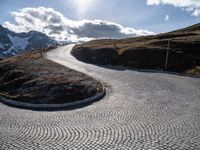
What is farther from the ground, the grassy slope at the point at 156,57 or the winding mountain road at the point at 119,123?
the grassy slope at the point at 156,57

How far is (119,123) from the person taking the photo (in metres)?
22.1

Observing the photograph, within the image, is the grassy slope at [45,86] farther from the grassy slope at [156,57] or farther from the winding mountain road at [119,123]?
the grassy slope at [156,57]

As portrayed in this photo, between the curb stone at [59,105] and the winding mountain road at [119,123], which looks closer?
the winding mountain road at [119,123]

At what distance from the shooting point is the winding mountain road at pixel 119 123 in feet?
59.0

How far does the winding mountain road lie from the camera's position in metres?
18.0

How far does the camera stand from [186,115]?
23562 millimetres

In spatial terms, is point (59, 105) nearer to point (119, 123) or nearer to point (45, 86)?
point (45, 86)

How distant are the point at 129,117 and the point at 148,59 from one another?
31.9 meters

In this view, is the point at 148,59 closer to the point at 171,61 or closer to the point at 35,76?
the point at 171,61

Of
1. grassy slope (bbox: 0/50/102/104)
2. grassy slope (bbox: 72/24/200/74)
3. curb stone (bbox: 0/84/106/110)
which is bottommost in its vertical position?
curb stone (bbox: 0/84/106/110)

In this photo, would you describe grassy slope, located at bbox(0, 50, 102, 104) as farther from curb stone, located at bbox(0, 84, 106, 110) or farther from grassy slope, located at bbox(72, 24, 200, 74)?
grassy slope, located at bbox(72, 24, 200, 74)

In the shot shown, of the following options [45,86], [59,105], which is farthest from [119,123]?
[45,86]

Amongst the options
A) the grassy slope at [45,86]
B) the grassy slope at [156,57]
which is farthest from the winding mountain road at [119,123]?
the grassy slope at [156,57]

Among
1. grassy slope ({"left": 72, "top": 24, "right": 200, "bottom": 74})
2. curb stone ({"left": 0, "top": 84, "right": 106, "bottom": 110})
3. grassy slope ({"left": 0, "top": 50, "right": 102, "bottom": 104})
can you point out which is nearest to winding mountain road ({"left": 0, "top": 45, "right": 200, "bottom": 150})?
curb stone ({"left": 0, "top": 84, "right": 106, "bottom": 110})
